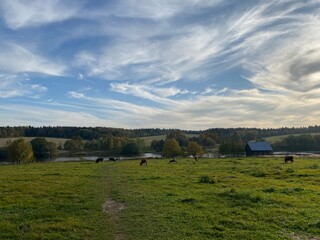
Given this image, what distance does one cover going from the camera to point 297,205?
1642cm

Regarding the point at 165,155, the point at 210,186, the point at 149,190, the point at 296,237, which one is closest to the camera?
the point at 296,237

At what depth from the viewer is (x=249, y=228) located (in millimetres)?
12539

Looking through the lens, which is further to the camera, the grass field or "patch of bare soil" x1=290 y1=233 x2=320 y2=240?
the grass field

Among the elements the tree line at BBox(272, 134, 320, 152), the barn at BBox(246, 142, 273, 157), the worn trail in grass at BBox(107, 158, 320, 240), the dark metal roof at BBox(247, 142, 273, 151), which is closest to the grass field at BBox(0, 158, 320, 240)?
the worn trail in grass at BBox(107, 158, 320, 240)

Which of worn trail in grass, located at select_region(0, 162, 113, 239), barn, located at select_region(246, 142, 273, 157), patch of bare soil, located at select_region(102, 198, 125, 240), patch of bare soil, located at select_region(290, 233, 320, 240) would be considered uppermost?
barn, located at select_region(246, 142, 273, 157)

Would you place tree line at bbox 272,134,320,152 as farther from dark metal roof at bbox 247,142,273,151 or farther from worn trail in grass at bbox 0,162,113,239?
worn trail in grass at bbox 0,162,113,239

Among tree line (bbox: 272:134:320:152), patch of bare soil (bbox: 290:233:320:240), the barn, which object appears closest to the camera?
patch of bare soil (bbox: 290:233:320:240)

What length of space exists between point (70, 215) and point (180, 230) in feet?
18.7

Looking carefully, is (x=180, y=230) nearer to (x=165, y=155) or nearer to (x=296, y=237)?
(x=296, y=237)

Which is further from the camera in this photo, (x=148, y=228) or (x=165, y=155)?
(x=165, y=155)

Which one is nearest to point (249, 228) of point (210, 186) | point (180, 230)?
point (180, 230)

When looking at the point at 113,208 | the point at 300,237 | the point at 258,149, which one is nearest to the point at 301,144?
the point at 258,149

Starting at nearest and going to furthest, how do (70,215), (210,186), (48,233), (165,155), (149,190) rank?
(48,233)
(70,215)
(149,190)
(210,186)
(165,155)

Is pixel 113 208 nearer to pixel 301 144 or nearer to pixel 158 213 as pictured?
pixel 158 213
